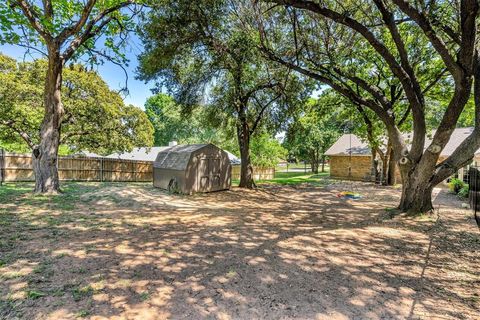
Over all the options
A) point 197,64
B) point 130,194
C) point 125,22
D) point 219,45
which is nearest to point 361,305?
point 219,45

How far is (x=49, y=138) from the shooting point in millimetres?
8727

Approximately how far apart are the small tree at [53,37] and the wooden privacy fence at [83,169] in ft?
19.2

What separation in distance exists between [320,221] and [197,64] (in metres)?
7.49

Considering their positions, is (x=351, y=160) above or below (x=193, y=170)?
above

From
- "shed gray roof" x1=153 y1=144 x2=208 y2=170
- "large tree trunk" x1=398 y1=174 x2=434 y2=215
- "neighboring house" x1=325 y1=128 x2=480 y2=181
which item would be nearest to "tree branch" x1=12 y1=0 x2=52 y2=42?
"shed gray roof" x1=153 y1=144 x2=208 y2=170

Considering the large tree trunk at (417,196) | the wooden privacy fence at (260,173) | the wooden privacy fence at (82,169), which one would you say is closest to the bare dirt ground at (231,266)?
the large tree trunk at (417,196)

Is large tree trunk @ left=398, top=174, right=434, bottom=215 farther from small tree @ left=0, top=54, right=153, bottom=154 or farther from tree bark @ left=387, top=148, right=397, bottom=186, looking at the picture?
small tree @ left=0, top=54, right=153, bottom=154

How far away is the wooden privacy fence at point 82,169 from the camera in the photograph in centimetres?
1282

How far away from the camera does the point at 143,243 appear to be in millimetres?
4578

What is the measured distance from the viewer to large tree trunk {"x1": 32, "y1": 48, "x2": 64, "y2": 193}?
8.61 meters

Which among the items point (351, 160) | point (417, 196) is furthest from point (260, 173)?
point (417, 196)

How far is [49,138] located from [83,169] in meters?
7.81

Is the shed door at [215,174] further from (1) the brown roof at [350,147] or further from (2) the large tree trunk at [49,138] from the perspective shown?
(1) the brown roof at [350,147]

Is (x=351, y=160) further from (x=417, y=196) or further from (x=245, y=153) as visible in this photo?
(x=417, y=196)
